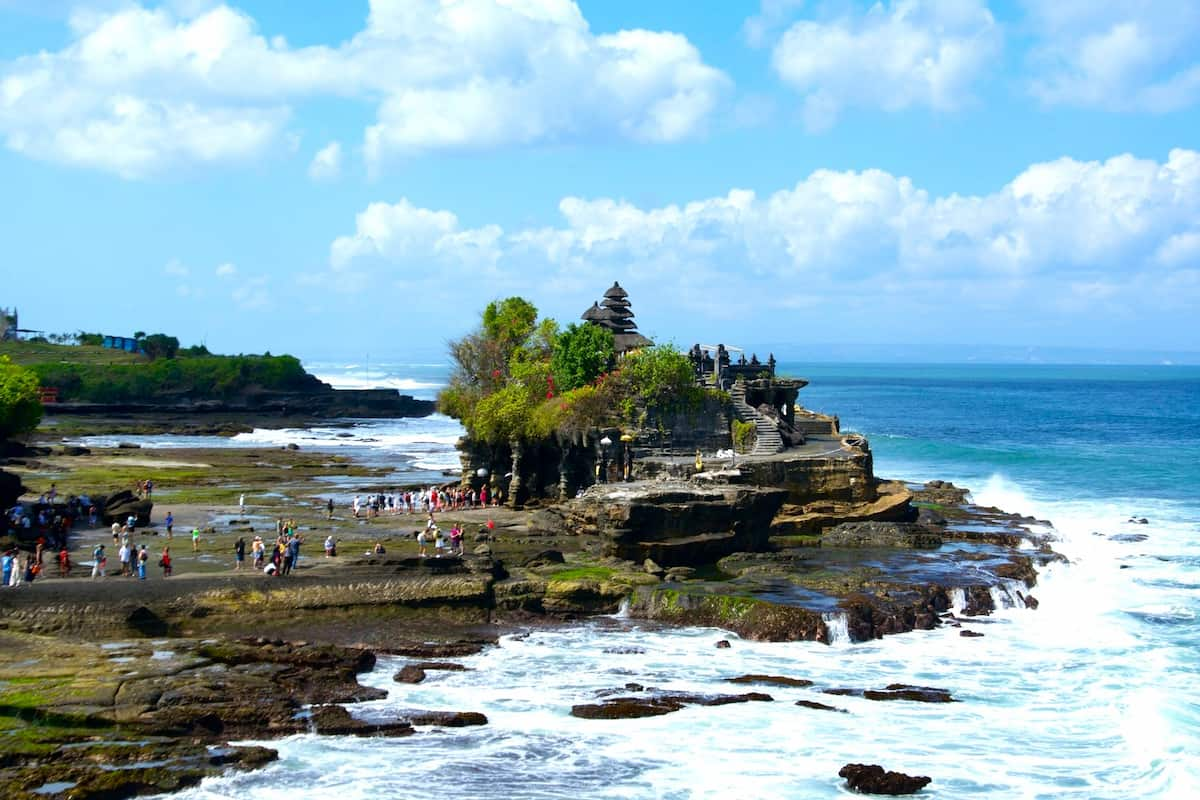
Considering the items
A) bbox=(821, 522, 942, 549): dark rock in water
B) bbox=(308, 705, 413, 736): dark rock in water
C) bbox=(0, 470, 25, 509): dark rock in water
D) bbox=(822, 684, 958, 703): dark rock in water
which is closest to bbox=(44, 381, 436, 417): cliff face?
bbox=(0, 470, 25, 509): dark rock in water

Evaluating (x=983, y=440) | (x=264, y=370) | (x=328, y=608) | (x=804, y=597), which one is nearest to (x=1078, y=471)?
(x=983, y=440)

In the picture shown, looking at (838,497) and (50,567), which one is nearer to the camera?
(50,567)

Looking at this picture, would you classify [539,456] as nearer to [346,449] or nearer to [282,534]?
[282,534]

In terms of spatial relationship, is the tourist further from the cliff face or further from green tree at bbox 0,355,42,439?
the cliff face

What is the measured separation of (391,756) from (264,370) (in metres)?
117

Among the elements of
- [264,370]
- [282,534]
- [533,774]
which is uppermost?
[264,370]

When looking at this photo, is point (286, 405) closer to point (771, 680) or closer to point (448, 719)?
point (771, 680)

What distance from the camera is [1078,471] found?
75.9 metres

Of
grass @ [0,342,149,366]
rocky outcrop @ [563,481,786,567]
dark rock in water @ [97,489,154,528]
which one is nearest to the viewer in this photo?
rocky outcrop @ [563,481,786,567]

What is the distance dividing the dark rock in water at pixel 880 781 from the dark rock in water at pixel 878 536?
22.8 m

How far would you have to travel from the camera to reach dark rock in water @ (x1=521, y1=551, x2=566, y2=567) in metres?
38.7

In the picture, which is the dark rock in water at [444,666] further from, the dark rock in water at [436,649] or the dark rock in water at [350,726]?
the dark rock in water at [350,726]

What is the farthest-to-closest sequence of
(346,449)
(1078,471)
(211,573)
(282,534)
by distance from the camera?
(346,449), (1078,471), (282,534), (211,573)

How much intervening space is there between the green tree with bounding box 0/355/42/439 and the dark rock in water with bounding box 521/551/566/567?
37481mm
